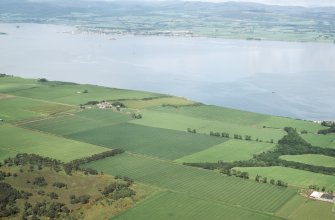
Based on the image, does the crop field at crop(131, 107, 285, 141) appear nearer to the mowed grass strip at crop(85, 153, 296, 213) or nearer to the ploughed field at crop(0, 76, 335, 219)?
the ploughed field at crop(0, 76, 335, 219)

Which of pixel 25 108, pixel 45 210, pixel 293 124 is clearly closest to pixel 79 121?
pixel 25 108

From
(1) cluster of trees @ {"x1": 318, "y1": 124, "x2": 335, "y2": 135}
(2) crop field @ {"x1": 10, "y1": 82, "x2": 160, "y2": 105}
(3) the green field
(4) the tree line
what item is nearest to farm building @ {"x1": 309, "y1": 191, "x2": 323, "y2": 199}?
(4) the tree line

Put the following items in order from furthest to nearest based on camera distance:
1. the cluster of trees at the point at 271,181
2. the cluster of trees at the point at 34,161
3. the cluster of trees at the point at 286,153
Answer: the cluster of trees at the point at 286,153 → the cluster of trees at the point at 34,161 → the cluster of trees at the point at 271,181

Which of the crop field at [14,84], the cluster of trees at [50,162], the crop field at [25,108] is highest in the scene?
the crop field at [14,84]

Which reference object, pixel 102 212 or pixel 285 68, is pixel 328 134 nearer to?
pixel 102 212

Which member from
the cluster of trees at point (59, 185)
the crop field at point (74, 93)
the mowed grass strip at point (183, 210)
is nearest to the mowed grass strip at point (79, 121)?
the crop field at point (74, 93)

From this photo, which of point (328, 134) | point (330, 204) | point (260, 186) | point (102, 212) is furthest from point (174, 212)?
point (328, 134)

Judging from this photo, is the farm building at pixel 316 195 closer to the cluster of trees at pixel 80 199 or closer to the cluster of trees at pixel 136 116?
the cluster of trees at pixel 80 199

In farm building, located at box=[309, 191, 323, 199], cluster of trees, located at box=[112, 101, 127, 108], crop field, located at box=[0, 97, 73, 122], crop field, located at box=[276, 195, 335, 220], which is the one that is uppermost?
crop field, located at box=[0, 97, 73, 122]
